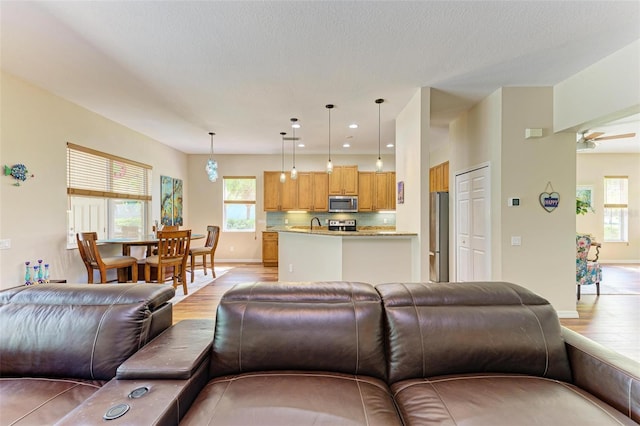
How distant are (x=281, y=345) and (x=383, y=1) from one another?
92.1 inches

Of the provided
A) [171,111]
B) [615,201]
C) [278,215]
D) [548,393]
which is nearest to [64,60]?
[171,111]

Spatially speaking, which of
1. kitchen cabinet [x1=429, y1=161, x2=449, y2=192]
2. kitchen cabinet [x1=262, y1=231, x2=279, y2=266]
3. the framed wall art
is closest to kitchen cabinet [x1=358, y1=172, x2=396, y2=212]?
kitchen cabinet [x1=429, y1=161, x2=449, y2=192]

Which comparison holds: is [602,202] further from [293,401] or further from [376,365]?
[293,401]

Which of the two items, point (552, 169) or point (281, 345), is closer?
point (281, 345)

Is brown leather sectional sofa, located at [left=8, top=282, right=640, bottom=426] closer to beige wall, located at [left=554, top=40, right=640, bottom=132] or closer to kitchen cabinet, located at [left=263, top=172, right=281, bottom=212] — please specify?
beige wall, located at [left=554, top=40, right=640, bottom=132]

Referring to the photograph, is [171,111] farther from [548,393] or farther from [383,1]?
[548,393]

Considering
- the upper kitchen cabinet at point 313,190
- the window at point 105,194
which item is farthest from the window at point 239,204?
the window at point 105,194

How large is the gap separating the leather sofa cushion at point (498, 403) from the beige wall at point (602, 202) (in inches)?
311

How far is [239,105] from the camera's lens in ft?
→ 13.5

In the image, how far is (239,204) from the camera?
771 centimetres

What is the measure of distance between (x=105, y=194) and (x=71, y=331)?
4232mm

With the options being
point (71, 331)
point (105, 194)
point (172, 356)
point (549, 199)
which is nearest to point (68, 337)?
point (71, 331)

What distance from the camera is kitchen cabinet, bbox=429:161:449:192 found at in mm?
5438

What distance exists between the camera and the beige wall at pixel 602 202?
7047 millimetres
